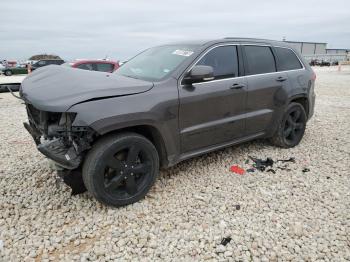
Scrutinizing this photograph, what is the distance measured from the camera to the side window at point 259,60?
4.02 m

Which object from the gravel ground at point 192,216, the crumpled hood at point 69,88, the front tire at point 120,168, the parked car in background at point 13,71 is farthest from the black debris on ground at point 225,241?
the parked car in background at point 13,71

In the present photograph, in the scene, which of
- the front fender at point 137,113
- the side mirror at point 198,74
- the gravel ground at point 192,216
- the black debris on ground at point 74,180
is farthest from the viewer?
the side mirror at point 198,74

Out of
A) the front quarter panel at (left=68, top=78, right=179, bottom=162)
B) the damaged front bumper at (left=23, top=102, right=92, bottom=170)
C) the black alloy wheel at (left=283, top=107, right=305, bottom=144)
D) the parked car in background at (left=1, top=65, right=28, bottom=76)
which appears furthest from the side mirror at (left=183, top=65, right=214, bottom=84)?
the parked car in background at (left=1, top=65, right=28, bottom=76)

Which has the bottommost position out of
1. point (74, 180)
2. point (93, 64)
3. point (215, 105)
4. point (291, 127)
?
point (74, 180)

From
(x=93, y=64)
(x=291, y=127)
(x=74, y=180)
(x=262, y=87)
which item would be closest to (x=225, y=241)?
(x=74, y=180)

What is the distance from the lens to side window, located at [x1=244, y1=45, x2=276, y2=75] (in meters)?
4.02

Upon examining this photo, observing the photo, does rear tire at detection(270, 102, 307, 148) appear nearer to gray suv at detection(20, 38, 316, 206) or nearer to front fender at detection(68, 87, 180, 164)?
gray suv at detection(20, 38, 316, 206)

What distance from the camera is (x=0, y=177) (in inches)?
143

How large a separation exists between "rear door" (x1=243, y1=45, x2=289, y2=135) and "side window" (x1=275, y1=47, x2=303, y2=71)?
0.43 ft

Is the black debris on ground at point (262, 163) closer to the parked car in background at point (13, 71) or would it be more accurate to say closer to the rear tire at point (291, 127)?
the rear tire at point (291, 127)

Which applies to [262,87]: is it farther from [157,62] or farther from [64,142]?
[64,142]

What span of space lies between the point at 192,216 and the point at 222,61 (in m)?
2.01

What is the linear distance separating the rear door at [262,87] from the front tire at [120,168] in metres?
1.68

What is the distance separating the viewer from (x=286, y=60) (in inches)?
181
